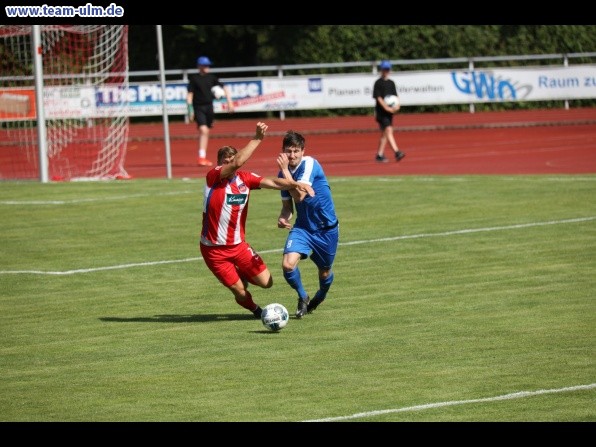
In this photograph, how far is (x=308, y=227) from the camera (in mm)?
13008

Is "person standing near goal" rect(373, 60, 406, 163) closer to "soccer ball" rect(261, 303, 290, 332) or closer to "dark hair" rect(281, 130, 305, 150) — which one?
"dark hair" rect(281, 130, 305, 150)

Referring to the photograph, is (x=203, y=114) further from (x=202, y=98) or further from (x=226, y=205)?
(x=226, y=205)

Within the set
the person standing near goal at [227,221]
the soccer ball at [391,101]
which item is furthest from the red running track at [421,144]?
the person standing near goal at [227,221]

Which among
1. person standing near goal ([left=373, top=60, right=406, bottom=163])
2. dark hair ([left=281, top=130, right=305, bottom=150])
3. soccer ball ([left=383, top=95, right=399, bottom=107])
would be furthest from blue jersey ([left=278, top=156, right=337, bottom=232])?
soccer ball ([left=383, top=95, right=399, bottom=107])

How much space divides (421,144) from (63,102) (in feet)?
38.3

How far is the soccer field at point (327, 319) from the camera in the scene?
9516mm

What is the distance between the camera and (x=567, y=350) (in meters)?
11.0

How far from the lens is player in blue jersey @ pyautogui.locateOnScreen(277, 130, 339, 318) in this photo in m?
12.7

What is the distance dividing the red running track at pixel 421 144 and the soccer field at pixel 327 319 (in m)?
6.55

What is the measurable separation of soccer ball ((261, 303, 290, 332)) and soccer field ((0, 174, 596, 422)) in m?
0.10

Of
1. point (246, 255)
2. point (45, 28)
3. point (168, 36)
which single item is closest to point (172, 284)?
point (246, 255)

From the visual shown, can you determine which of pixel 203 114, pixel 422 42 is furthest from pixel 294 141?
pixel 422 42

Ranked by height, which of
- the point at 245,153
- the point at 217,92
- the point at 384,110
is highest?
the point at 217,92

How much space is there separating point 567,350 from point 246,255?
3.55m
